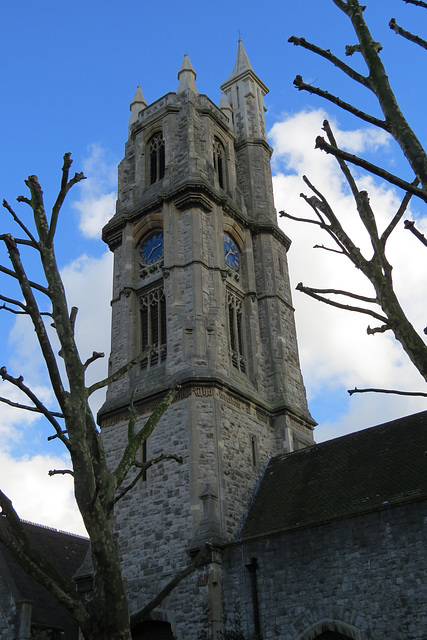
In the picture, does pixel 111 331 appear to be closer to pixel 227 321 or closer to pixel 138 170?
pixel 227 321

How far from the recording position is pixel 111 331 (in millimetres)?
26109

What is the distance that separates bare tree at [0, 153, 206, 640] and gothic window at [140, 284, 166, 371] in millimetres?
14047

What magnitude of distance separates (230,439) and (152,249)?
370 inches

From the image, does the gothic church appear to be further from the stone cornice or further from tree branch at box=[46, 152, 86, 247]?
tree branch at box=[46, 152, 86, 247]

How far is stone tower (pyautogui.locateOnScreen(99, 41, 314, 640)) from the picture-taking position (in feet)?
63.2

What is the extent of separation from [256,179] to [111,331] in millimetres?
10506

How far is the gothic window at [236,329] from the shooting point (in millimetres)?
24734

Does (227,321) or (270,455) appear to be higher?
(227,321)

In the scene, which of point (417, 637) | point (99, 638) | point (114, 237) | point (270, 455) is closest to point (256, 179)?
point (114, 237)

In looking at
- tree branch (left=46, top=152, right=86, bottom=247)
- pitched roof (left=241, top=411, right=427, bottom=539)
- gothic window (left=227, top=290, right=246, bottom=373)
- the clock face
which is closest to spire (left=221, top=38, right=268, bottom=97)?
the clock face

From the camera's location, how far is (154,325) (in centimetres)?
2511

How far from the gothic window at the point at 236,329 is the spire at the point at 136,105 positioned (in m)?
12.0

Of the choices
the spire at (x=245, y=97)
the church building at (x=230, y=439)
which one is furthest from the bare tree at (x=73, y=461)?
the spire at (x=245, y=97)

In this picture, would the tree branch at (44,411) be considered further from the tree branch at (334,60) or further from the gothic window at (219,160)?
the gothic window at (219,160)
